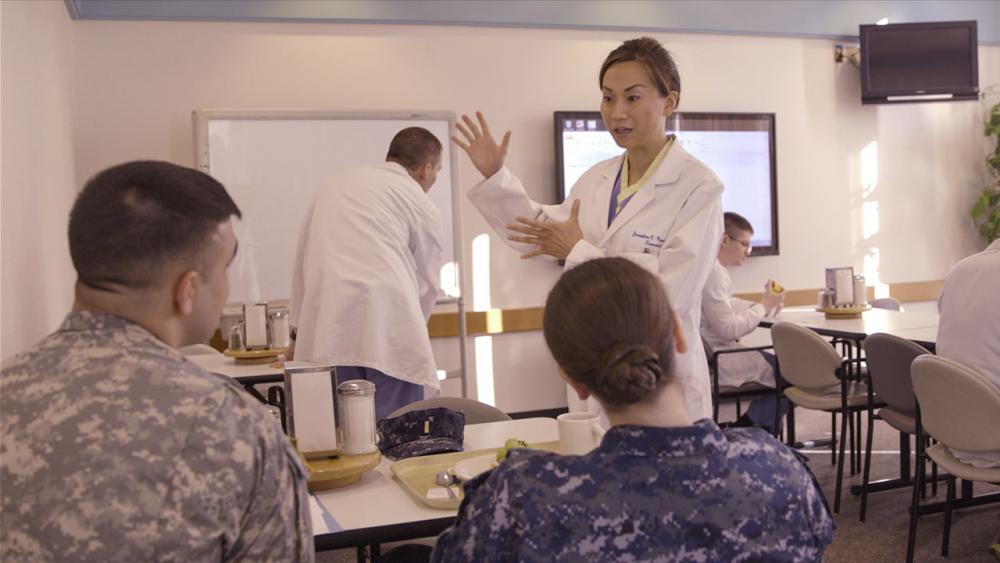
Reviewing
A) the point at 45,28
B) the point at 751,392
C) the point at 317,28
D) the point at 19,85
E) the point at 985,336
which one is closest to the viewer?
the point at 985,336

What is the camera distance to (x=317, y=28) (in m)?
5.42

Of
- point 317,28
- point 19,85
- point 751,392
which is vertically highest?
point 317,28

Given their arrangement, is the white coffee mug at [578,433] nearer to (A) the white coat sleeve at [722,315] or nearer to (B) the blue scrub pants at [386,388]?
(B) the blue scrub pants at [386,388]

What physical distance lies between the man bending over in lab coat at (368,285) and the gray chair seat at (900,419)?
1.78 meters

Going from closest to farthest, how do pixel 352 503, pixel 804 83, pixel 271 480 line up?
1. pixel 271 480
2. pixel 352 503
3. pixel 804 83

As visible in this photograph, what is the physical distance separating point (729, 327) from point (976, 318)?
1.51 metres

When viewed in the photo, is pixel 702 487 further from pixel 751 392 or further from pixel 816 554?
pixel 751 392

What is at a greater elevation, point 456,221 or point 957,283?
point 456,221

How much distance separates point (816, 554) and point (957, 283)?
1907mm

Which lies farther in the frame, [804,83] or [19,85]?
[804,83]

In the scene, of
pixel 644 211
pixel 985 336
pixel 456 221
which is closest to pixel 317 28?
pixel 456 221

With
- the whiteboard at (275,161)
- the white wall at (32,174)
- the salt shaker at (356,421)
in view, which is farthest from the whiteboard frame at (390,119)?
the salt shaker at (356,421)

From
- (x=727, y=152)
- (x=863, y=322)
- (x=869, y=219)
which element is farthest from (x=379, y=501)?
(x=869, y=219)

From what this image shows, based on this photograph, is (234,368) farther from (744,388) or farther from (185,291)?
(185,291)
